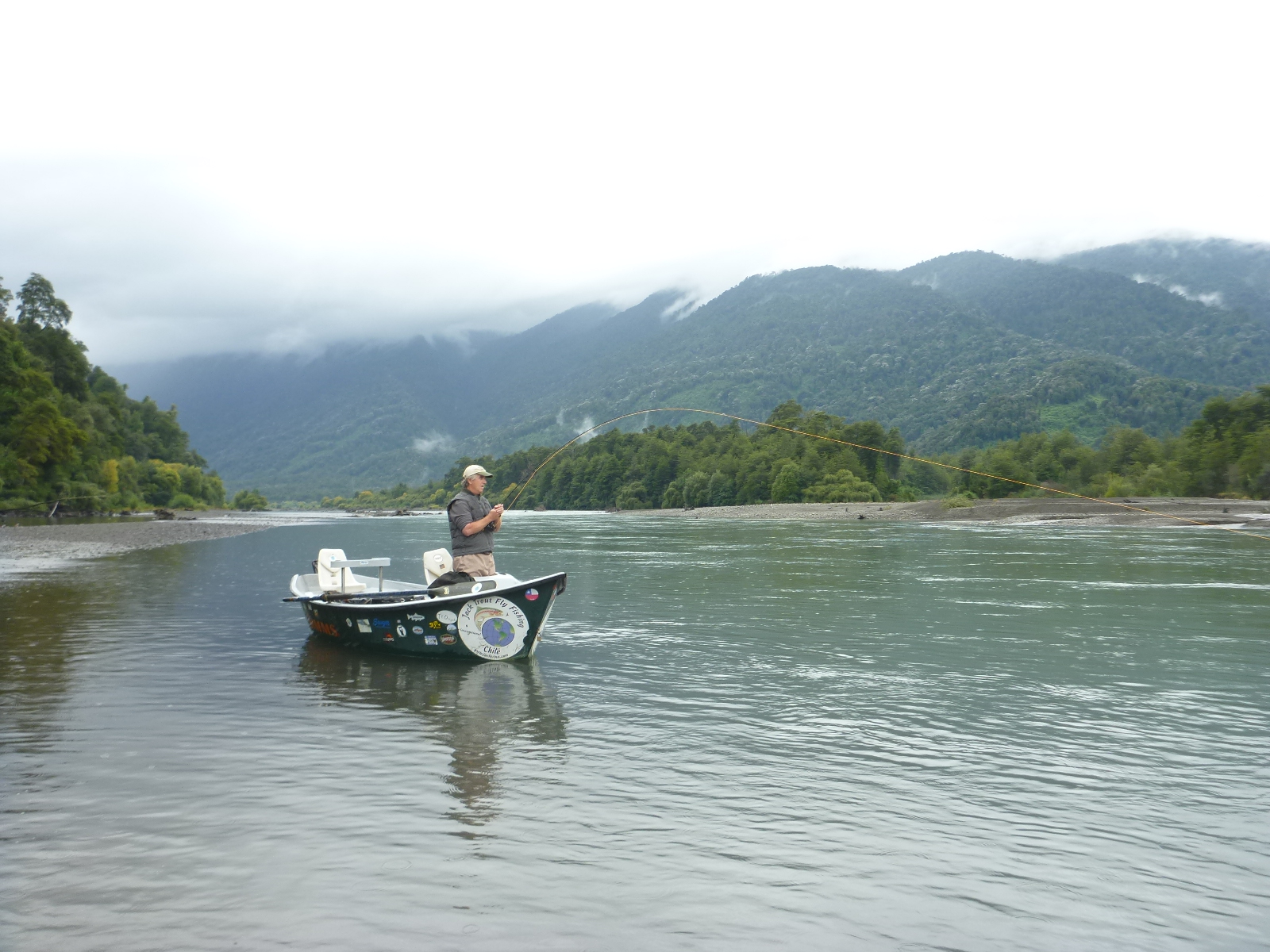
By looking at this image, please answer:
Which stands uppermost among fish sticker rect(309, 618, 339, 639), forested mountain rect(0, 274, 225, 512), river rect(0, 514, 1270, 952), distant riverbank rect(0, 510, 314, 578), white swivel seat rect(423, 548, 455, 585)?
forested mountain rect(0, 274, 225, 512)

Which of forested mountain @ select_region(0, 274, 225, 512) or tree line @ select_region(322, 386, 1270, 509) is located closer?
forested mountain @ select_region(0, 274, 225, 512)

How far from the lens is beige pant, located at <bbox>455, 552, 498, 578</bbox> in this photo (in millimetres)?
15547

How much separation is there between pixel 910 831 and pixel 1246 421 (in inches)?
3840

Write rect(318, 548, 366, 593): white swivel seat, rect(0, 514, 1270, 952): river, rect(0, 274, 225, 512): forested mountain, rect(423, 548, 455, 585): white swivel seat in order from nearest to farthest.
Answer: rect(0, 514, 1270, 952): river
rect(423, 548, 455, 585): white swivel seat
rect(318, 548, 366, 593): white swivel seat
rect(0, 274, 225, 512): forested mountain

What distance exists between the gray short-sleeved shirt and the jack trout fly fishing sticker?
96 centimetres

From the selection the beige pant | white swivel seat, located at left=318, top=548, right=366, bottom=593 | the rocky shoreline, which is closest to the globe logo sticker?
the beige pant

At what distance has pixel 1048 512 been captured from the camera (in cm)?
7850

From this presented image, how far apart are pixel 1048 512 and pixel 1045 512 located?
503 mm

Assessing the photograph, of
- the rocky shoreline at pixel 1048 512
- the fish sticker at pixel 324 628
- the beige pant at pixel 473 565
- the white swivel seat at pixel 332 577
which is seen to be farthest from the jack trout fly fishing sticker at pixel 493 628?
the rocky shoreline at pixel 1048 512

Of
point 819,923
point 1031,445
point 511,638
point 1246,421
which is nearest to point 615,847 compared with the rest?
point 819,923

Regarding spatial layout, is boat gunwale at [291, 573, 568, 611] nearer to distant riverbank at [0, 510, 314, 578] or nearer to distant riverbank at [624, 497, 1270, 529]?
distant riverbank at [0, 510, 314, 578]

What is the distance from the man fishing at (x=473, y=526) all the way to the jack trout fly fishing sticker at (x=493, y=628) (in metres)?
0.68

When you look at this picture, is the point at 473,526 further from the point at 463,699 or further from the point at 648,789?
the point at 648,789

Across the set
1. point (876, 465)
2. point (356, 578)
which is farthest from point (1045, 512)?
point (356, 578)
